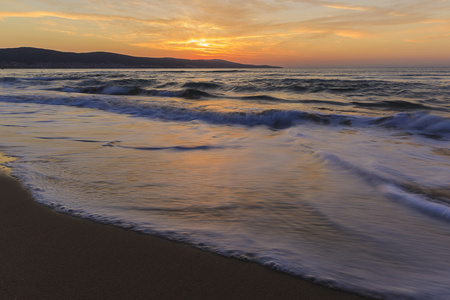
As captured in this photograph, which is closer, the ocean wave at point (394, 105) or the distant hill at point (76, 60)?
the ocean wave at point (394, 105)

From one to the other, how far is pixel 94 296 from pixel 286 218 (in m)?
1.36

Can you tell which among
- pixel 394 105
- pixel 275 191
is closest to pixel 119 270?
pixel 275 191

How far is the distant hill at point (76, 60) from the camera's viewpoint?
98.9 metres

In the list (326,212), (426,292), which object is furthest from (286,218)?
(426,292)

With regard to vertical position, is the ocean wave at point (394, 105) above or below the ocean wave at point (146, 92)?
below

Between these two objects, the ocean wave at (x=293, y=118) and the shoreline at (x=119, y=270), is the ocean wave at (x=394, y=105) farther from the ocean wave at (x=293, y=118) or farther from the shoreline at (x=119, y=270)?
the shoreline at (x=119, y=270)

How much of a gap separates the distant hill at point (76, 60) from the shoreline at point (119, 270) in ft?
353

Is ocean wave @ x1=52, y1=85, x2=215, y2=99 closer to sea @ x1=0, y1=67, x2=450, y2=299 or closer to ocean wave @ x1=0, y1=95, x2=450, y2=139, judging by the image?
ocean wave @ x1=0, y1=95, x2=450, y2=139

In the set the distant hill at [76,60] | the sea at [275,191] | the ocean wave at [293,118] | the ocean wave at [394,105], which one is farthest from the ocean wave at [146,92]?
the distant hill at [76,60]

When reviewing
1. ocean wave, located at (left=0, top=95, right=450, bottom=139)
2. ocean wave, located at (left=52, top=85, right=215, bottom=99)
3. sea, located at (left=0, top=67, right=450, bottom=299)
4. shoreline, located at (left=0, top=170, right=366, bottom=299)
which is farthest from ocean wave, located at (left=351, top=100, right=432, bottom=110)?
shoreline, located at (left=0, top=170, right=366, bottom=299)

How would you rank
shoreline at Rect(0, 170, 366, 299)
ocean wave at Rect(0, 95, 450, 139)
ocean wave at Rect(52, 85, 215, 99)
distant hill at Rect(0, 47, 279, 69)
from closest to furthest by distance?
1. shoreline at Rect(0, 170, 366, 299)
2. ocean wave at Rect(0, 95, 450, 139)
3. ocean wave at Rect(52, 85, 215, 99)
4. distant hill at Rect(0, 47, 279, 69)

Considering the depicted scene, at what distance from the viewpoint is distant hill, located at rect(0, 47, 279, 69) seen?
98938 mm

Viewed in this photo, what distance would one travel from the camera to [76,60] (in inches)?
4358

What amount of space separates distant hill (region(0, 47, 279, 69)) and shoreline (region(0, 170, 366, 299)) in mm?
107464
